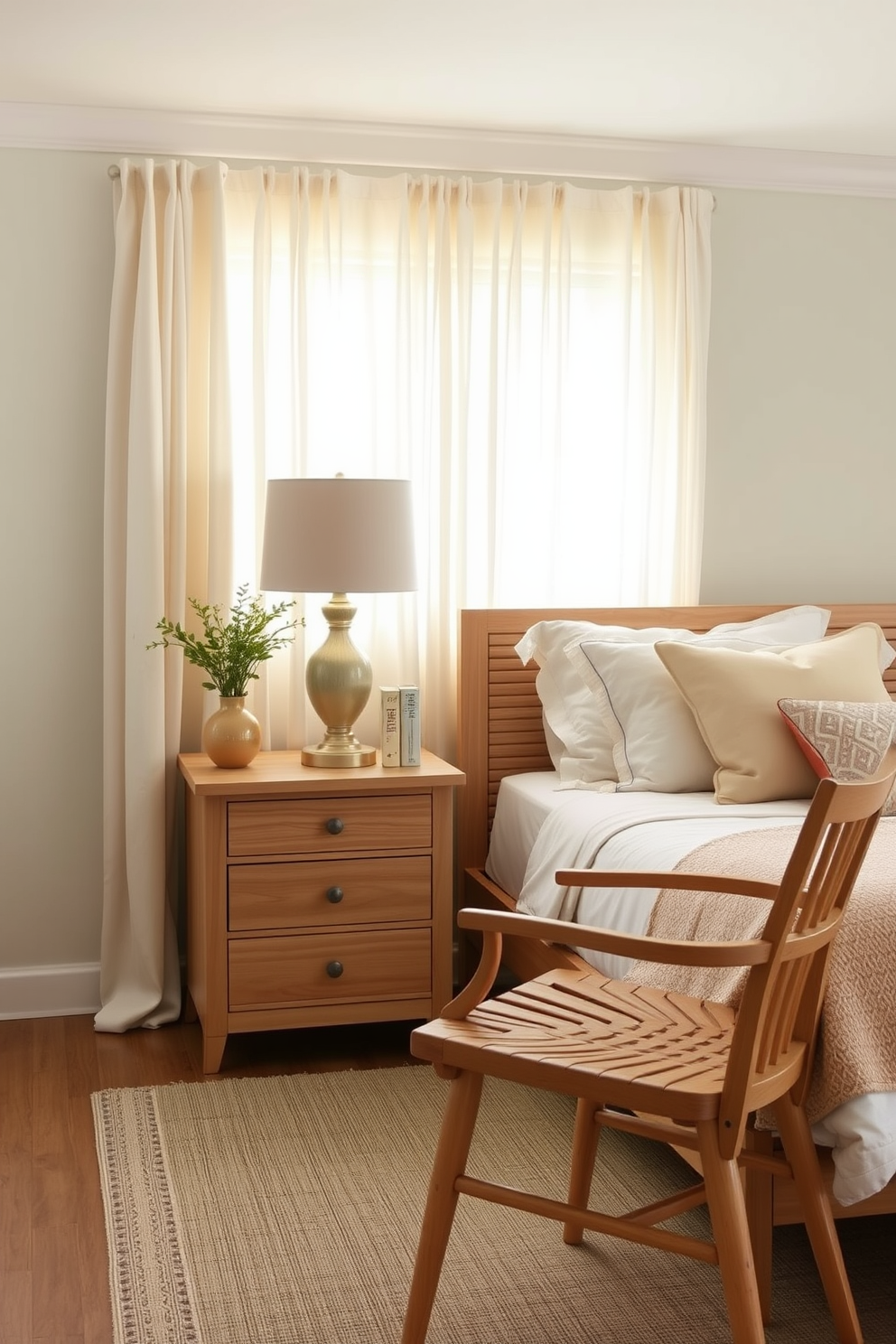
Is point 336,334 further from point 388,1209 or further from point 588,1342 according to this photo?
point 588,1342

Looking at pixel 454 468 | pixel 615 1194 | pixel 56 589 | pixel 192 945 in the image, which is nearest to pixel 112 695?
pixel 56 589

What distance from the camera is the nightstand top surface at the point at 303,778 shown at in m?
3.12

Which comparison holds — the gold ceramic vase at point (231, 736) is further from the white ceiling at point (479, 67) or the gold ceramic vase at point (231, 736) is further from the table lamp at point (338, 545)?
the white ceiling at point (479, 67)

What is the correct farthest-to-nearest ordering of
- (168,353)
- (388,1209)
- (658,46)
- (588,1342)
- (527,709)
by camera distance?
(527,709) → (168,353) → (658,46) → (388,1209) → (588,1342)

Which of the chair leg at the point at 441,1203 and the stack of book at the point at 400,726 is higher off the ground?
the stack of book at the point at 400,726

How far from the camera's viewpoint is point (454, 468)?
3.72 meters

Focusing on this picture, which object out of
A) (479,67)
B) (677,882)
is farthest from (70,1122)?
(479,67)

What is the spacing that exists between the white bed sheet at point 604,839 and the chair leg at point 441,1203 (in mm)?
568

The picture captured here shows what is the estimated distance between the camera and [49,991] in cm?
360

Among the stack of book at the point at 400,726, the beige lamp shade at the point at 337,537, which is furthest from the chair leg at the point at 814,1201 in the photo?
the beige lamp shade at the point at 337,537

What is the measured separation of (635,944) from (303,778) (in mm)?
1513

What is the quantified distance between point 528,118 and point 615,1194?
2737 mm

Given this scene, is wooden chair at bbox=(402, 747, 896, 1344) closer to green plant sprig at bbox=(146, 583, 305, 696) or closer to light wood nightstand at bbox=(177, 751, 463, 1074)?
light wood nightstand at bbox=(177, 751, 463, 1074)

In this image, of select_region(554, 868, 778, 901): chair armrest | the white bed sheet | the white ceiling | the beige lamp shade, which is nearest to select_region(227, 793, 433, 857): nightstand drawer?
the white bed sheet
